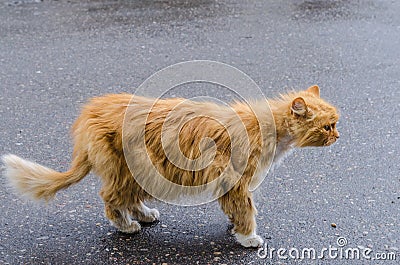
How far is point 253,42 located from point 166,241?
136 inches

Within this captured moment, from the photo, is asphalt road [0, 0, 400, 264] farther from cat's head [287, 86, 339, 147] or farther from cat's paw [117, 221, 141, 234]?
cat's head [287, 86, 339, 147]

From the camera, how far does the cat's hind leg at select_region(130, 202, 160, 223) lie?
3605mm

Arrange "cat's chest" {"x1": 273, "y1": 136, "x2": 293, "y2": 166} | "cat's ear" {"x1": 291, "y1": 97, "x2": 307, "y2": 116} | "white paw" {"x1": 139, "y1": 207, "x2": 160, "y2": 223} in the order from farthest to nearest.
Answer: "white paw" {"x1": 139, "y1": 207, "x2": 160, "y2": 223}
"cat's chest" {"x1": 273, "y1": 136, "x2": 293, "y2": 166}
"cat's ear" {"x1": 291, "y1": 97, "x2": 307, "y2": 116}

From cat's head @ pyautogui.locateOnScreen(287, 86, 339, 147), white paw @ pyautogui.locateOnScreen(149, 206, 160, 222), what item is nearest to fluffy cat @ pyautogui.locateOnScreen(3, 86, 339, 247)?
cat's head @ pyautogui.locateOnScreen(287, 86, 339, 147)

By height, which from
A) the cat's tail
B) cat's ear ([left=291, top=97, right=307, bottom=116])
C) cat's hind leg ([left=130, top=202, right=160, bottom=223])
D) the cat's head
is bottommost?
cat's hind leg ([left=130, top=202, right=160, bottom=223])

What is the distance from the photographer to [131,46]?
6.42 metres

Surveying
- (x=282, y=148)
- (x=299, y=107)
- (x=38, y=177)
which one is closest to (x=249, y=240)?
(x=282, y=148)

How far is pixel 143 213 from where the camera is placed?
11.9 ft

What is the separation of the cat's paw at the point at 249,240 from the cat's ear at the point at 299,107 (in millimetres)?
685

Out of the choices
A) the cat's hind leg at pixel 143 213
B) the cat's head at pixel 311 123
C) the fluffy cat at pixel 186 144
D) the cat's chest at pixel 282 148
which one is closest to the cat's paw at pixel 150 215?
the cat's hind leg at pixel 143 213

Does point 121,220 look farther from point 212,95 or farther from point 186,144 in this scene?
point 212,95

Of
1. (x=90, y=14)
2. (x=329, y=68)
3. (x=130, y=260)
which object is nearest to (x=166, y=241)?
(x=130, y=260)

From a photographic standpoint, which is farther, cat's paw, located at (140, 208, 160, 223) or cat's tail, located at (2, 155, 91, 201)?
cat's paw, located at (140, 208, 160, 223)

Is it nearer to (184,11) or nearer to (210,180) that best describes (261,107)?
(210,180)
